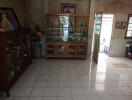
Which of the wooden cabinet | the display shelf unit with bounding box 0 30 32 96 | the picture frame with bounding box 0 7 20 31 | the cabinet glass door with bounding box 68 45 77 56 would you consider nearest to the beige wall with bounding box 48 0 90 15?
the wooden cabinet

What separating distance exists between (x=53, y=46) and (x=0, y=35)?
9.48ft

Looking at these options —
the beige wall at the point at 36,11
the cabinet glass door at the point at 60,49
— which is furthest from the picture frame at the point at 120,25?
the beige wall at the point at 36,11

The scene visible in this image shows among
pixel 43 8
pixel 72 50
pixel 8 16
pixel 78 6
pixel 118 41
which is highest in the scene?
pixel 78 6

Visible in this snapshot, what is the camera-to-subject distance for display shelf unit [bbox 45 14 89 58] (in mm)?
5223

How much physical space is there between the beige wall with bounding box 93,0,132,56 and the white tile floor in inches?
52.1

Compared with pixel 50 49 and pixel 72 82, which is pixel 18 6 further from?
pixel 72 82

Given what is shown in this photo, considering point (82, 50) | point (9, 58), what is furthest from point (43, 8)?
point (9, 58)

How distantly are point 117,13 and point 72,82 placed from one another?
12.5 feet

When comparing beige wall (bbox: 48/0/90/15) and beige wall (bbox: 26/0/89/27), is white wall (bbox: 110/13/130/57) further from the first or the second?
beige wall (bbox: 26/0/89/27)

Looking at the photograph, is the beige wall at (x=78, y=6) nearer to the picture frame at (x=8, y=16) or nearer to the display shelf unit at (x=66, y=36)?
the display shelf unit at (x=66, y=36)

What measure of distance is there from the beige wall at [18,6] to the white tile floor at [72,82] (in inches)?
71.2

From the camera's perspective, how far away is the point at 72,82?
354 cm

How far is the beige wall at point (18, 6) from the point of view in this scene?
366 centimetres

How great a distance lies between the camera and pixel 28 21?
553cm
